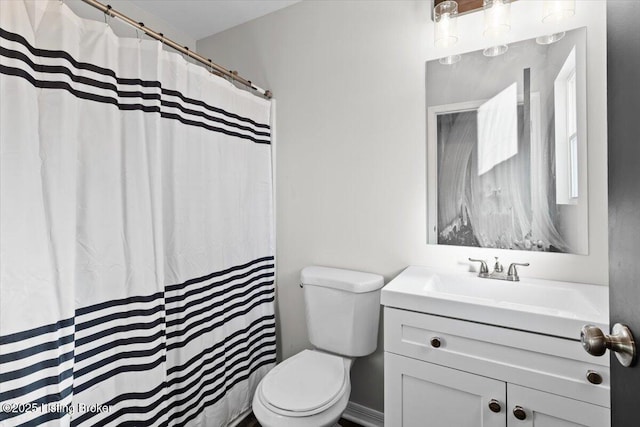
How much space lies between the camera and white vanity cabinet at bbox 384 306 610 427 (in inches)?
38.5

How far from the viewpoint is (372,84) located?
1.72 metres

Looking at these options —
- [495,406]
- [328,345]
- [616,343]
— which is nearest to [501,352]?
[495,406]

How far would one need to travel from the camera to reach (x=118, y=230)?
116 centimetres

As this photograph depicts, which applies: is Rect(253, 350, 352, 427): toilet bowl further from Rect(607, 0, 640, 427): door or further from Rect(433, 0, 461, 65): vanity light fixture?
Rect(433, 0, 461, 65): vanity light fixture

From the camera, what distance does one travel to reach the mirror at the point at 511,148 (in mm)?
1311

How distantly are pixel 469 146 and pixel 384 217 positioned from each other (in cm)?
55

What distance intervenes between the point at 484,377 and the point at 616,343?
2.11 feet

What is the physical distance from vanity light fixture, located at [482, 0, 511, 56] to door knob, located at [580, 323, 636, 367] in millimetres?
1309

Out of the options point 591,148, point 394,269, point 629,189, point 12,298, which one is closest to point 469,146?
point 591,148

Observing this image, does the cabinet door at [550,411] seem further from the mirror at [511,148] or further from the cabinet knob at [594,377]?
the mirror at [511,148]

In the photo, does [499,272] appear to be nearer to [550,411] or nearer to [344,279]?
[550,411]

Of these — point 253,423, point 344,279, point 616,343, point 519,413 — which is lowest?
point 253,423

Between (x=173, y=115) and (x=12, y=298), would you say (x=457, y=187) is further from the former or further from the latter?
(x=12, y=298)

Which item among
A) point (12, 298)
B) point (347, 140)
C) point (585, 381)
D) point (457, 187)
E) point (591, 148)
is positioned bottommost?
point (585, 381)
